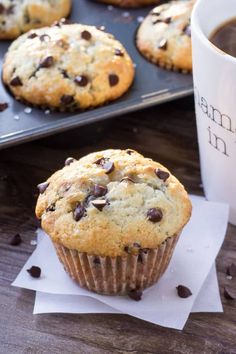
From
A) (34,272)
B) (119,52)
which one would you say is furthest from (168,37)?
(34,272)

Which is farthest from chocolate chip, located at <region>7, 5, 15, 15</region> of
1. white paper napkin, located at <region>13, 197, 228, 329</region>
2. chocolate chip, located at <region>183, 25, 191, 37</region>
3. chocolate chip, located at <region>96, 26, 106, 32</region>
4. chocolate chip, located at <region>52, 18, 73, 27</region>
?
white paper napkin, located at <region>13, 197, 228, 329</region>

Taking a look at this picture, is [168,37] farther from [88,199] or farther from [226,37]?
[88,199]

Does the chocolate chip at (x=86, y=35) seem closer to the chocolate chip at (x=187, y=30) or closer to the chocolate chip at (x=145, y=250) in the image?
the chocolate chip at (x=187, y=30)

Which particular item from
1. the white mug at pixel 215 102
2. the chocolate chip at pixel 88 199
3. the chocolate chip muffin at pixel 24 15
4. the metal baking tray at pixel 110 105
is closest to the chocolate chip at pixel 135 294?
the chocolate chip at pixel 88 199

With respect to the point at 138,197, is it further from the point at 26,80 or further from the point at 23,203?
the point at 26,80


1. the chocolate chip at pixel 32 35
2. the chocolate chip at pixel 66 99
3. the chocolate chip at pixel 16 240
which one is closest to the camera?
the chocolate chip at pixel 16 240

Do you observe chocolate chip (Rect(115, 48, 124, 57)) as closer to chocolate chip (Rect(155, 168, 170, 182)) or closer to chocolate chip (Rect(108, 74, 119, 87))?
chocolate chip (Rect(108, 74, 119, 87))

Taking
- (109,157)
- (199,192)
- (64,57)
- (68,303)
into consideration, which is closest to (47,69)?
(64,57)

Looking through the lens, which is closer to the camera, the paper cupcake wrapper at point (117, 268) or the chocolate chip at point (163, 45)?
the paper cupcake wrapper at point (117, 268)
